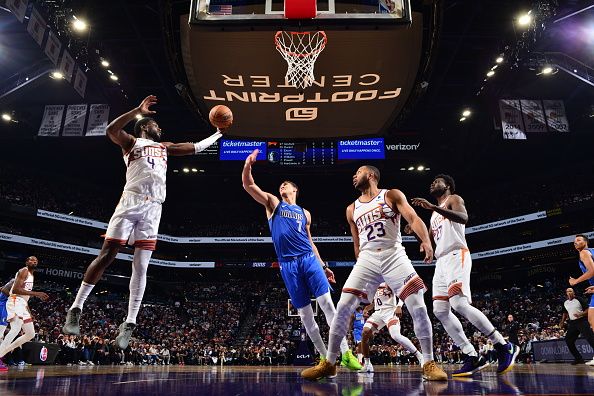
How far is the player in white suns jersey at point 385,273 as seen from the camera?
15.3 ft

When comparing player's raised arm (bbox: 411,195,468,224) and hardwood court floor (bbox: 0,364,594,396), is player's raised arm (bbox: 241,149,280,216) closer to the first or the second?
player's raised arm (bbox: 411,195,468,224)

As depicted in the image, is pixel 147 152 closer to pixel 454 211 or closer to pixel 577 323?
pixel 454 211

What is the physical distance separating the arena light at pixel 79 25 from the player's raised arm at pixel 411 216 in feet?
49.1

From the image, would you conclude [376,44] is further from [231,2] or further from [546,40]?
[546,40]

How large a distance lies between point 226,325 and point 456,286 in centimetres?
2651

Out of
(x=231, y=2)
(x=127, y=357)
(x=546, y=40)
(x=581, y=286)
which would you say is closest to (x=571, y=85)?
(x=546, y=40)

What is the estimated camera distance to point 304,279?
18.6ft

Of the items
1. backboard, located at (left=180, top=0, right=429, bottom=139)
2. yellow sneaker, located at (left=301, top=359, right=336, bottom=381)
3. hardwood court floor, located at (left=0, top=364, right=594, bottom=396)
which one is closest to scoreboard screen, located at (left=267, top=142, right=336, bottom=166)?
backboard, located at (left=180, top=0, right=429, bottom=139)

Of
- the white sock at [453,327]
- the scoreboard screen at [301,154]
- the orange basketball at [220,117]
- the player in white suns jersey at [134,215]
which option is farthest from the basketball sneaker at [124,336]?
the scoreboard screen at [301,154]

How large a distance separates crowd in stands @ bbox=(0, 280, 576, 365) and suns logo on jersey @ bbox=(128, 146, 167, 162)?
616 inches

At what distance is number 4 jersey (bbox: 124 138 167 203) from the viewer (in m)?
5.23

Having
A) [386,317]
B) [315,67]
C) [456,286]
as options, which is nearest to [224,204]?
[315,67]

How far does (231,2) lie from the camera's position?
823 cm

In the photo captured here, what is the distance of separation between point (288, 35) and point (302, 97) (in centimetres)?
287
